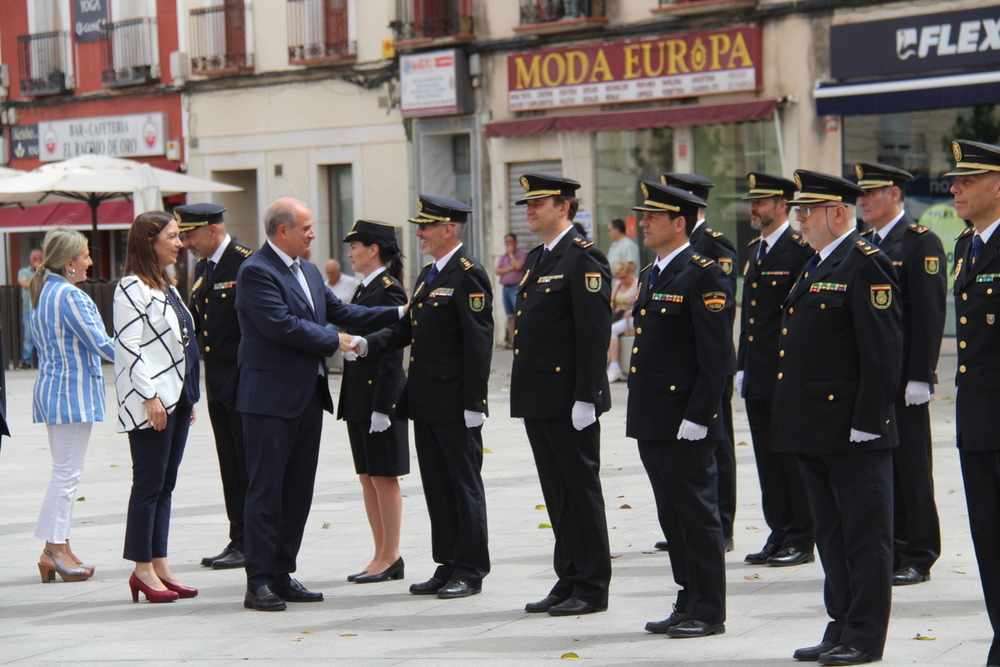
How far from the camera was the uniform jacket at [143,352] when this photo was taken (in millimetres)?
7082

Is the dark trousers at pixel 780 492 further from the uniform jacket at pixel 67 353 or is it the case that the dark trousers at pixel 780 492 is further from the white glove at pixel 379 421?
the uniform jacket at pixel 67 353

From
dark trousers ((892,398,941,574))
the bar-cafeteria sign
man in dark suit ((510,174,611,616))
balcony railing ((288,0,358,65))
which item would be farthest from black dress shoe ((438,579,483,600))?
balcony railing ((288,0,358,65))

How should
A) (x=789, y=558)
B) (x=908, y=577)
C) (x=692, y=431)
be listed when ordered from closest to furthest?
(x=692, y=431), (x=908, y=577), (x=789, y=558)

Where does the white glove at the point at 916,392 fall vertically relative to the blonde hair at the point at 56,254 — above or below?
below

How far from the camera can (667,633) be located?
246 inches

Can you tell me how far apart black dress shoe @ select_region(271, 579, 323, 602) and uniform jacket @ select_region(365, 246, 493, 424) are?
0.95 m

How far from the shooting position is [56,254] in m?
7.91

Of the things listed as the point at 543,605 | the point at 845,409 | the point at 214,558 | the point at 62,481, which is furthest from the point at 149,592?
the point at 845,409

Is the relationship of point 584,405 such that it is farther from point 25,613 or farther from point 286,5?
point 286,5

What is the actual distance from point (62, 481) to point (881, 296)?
14.2ft

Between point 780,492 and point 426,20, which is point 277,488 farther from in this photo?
point 426,20

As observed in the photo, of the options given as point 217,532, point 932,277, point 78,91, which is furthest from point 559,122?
point 932,277

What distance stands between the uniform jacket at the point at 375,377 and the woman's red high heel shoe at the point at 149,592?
1186 millimetres

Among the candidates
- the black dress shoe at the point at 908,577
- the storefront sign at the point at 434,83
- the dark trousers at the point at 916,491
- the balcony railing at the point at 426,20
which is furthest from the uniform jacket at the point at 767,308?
the balcony railing at the point at 426,20
